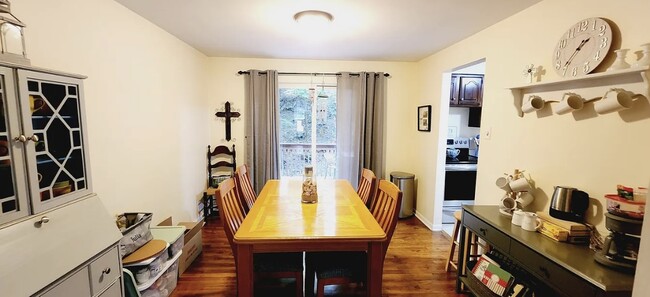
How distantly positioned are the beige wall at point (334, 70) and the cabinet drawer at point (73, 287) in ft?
9.32

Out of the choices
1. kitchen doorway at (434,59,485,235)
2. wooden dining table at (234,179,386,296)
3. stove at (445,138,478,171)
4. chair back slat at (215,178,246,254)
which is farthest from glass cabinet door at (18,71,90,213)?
stove at (445,138,478,171)

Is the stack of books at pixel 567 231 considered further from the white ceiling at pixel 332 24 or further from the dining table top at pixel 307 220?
the white ceiling at pixel 332 24

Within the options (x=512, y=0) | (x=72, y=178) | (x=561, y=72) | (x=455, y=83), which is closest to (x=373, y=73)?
(x=455, y=83)

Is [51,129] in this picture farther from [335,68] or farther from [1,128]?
[335,68]

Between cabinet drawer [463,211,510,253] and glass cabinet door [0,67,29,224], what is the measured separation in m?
2.47

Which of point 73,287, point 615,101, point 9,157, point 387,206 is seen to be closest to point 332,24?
point 387,206

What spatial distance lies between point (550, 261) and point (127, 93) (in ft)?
9.80

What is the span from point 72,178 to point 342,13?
205cm

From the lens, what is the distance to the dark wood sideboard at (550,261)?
119 cm

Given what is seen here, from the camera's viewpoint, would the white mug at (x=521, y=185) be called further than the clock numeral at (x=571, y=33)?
Yes

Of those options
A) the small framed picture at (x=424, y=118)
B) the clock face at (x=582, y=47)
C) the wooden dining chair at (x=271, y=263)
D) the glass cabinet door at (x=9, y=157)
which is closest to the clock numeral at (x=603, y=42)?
the clock face at (x=582, y=47)

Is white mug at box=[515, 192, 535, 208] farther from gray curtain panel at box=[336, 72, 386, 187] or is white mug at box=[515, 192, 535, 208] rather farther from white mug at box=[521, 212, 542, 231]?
gray curtain panel at box=[336, 72, 386, 187]

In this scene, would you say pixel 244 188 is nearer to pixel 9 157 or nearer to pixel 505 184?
pixel 9 157

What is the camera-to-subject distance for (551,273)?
140 centimetres
